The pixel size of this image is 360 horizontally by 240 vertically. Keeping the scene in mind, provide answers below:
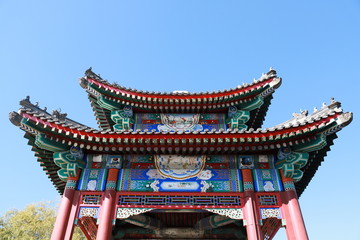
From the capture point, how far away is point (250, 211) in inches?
307

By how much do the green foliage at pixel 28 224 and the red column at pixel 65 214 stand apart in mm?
20522

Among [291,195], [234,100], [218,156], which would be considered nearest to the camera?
[291,195]

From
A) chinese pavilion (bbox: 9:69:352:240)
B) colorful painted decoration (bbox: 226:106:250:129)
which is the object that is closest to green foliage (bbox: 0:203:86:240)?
chinese pavilion (bbox: 9:69:352:240)

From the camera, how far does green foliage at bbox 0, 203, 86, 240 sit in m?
24.6

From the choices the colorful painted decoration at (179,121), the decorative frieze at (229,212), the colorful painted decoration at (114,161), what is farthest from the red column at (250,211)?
the colorful painted decoration at (114,161)

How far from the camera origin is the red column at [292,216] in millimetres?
7311

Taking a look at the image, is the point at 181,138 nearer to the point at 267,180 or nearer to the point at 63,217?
the point at 267,180

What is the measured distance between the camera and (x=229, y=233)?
10.7 meters

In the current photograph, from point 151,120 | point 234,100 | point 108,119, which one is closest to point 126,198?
point 151,120

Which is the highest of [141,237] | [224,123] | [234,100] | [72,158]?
[234,100]

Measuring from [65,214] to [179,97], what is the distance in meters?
6.54

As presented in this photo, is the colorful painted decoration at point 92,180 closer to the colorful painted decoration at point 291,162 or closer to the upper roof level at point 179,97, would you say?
the upper roof level at point 179,97

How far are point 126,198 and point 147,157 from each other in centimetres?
158

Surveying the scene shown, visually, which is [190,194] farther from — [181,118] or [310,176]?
[310,176]
